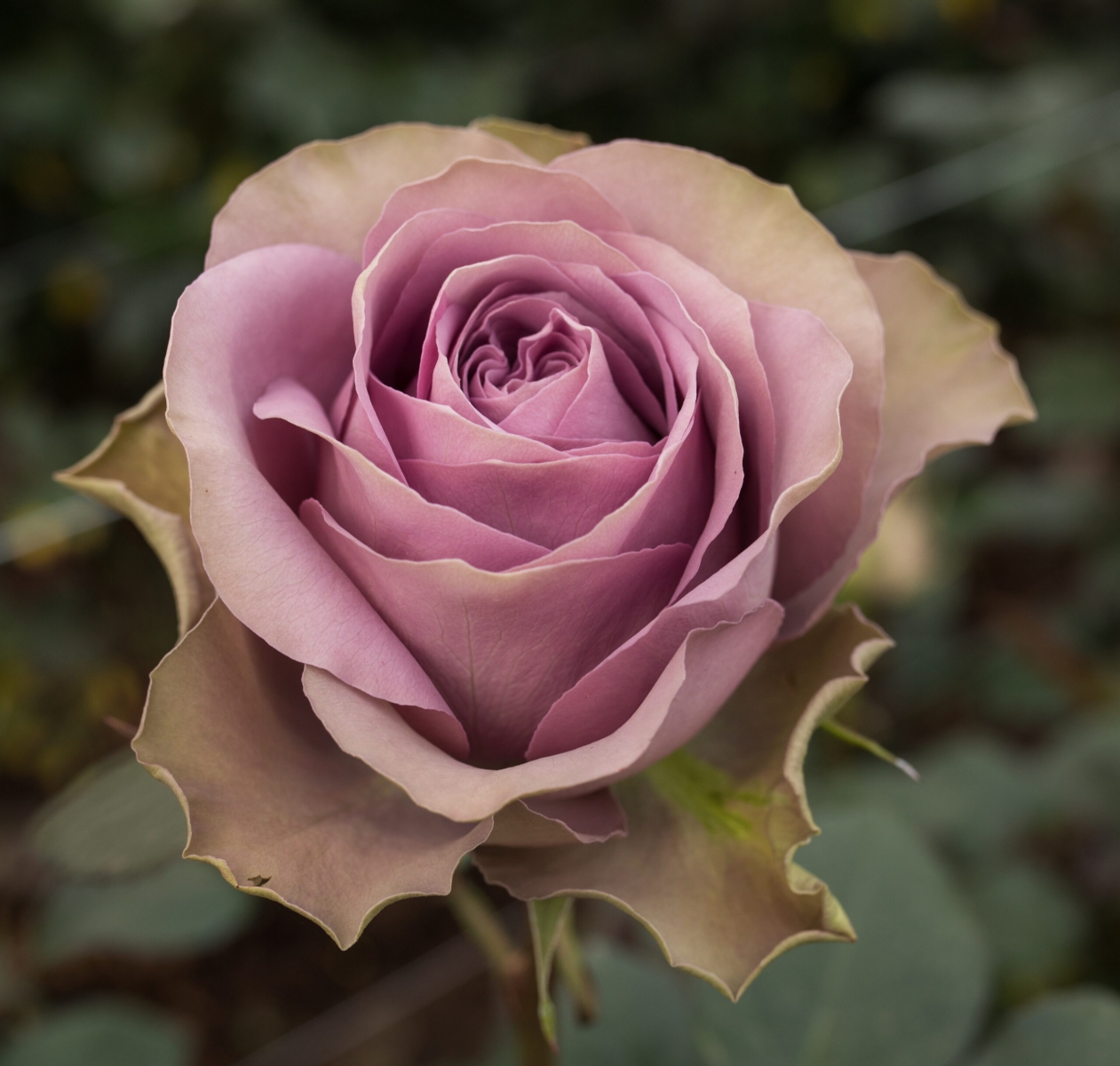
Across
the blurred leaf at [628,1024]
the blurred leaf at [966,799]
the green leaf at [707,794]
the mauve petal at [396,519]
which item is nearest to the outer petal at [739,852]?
the green leaf at [707,794]

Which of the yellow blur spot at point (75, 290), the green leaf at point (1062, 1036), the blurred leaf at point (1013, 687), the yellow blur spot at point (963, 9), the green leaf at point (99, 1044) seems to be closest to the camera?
the green leaf at point (1062, 1036)

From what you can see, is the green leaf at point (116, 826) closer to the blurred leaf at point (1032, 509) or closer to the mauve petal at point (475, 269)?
the mauve petal at point (475, 269)

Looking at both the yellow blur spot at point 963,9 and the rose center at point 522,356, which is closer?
the rose center at point 522,356

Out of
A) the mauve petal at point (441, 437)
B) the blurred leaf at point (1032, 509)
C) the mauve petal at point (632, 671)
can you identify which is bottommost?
the blurred leaf at point (1032, 509)

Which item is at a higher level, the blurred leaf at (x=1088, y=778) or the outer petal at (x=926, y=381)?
the outer petal at (x=926, y=381)

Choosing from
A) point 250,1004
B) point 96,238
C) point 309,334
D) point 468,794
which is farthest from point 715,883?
point 96,238

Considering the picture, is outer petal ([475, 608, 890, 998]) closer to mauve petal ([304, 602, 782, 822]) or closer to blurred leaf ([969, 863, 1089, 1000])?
mauve petal ([304, 602, 782, 822])

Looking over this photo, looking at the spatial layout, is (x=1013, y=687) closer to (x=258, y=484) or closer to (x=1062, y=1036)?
(x=1062, y=1036)
